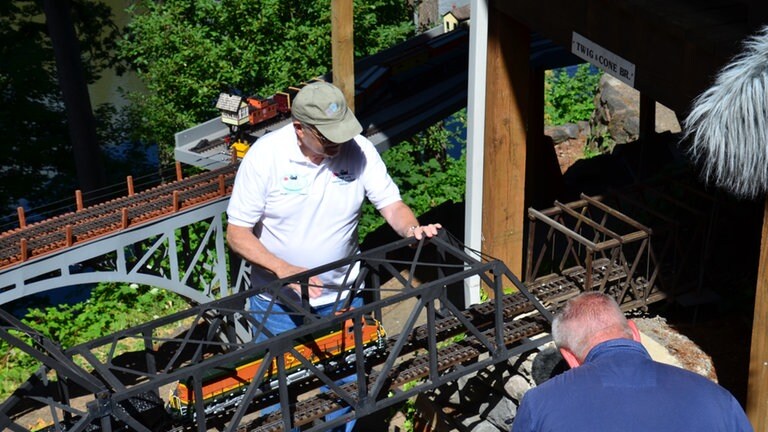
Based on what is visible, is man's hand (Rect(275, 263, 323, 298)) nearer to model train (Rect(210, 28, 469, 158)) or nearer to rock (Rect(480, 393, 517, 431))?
rock (Rect(480, 393, 517, 431))

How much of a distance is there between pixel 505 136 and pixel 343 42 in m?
2.45

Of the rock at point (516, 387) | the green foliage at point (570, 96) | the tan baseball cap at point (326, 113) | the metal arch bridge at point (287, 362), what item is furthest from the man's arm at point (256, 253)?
the green foliage at point (570, 96)

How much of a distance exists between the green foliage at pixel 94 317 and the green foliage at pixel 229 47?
16.6 ft

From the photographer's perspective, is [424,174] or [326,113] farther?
[424,174]

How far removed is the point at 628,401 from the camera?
147 inches

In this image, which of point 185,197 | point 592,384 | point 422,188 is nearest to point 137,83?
point 422,188

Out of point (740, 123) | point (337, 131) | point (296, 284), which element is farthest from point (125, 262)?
point (740, 123)

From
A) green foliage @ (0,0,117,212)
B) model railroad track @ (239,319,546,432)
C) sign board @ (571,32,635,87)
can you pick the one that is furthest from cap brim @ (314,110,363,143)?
green foliage @ (0,0,117,212)

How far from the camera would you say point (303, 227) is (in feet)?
22.0

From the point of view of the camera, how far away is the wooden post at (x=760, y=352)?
6.51 m

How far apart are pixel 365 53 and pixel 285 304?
42.8 feet

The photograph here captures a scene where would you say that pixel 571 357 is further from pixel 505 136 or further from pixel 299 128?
pixel 505 136

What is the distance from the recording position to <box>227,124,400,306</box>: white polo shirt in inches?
257

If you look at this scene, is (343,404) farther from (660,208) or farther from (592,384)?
(660,208)
